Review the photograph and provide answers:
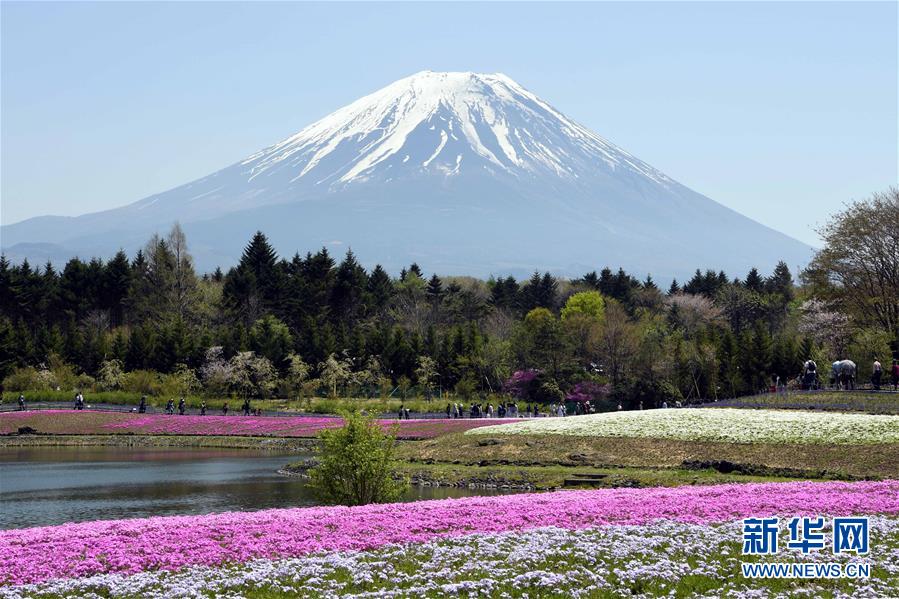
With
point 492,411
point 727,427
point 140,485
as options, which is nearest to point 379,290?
point 492,411

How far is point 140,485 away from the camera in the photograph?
42688 millimetres

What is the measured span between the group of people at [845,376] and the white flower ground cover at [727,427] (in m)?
14.0

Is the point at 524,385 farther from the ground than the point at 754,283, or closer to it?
closer to it

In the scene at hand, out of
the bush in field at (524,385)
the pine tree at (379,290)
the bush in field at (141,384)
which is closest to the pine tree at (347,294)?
the pine tree at (379,290)

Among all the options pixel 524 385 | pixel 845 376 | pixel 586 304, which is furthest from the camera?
pixel 586 304

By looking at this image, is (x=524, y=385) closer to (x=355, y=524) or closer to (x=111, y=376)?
(x=111, y=376)

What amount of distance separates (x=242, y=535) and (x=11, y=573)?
198 inches

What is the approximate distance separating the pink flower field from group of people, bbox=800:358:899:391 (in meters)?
26.3

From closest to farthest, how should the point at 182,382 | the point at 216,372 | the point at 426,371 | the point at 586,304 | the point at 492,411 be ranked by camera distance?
the point at 492,411, the point at 182,382, the point at 216,372, the point at 426,371, the point at 586,304

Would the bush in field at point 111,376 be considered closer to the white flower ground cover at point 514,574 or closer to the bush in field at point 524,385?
the bush in field at point 524,385

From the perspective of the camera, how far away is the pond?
114 feet

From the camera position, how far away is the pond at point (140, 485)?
114 feet

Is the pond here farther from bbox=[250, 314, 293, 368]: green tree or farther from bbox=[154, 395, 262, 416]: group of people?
bbox=[250, 314, 293, 368]: green tree

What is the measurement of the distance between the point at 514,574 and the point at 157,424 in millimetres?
59564
